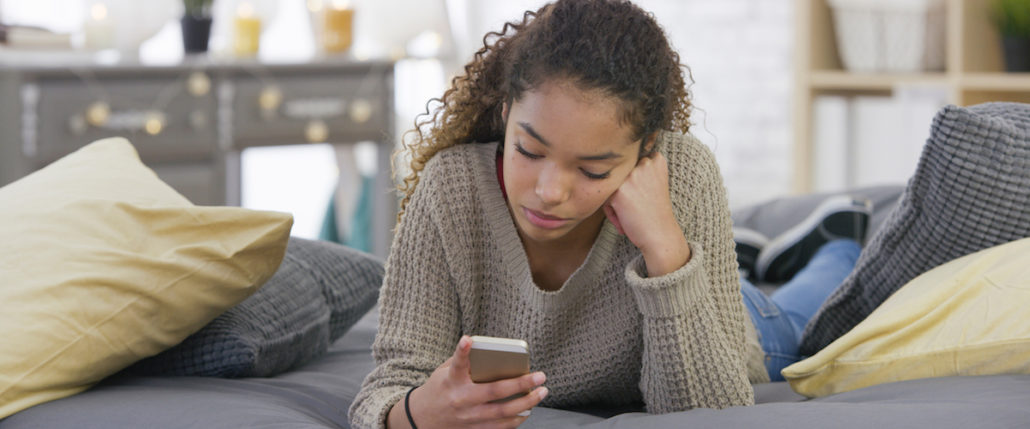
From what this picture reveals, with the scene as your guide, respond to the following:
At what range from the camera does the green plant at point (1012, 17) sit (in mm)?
2482

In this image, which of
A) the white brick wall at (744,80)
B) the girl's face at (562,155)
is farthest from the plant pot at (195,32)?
the girl's face at (562,155)

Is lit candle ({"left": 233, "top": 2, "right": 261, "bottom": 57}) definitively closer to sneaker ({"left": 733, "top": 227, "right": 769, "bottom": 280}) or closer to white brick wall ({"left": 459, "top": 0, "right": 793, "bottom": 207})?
white brick wall ({"left": 459, "top": 0, "right": 793, "bottom": 207})

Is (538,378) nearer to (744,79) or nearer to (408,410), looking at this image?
(408,410)

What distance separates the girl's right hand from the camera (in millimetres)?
899

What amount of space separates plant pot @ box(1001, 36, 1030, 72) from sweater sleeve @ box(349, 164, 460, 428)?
1.95 meters

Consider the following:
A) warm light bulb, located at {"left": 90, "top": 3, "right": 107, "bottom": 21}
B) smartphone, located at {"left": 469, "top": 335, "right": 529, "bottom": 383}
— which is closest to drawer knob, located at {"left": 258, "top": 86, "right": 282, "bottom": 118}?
warm light bulb, located at {"left": 90, "top": 3, "right": 107, "bottom": 21}

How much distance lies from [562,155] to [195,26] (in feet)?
6.75

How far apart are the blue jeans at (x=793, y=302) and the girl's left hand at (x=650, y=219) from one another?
0.42 metres

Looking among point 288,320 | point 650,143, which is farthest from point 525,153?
point 288,320

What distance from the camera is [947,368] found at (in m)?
1.09

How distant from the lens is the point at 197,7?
110 inches

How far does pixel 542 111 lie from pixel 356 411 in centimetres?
35

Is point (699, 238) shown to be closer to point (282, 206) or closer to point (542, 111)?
point (542, 111)

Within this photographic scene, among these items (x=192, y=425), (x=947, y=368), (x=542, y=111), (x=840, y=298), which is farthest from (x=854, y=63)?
(x=192, y=425)
